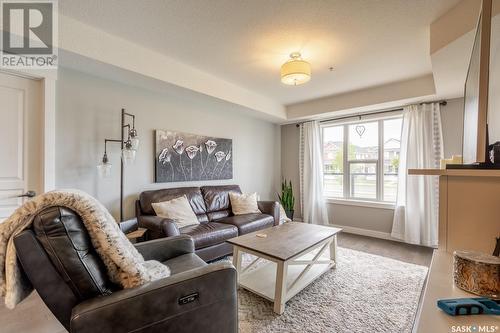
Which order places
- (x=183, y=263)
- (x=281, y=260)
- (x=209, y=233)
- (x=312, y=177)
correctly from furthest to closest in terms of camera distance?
(x=312, y=177), (x=209, y=233), (x=281, y=260), (x=183, y=263)

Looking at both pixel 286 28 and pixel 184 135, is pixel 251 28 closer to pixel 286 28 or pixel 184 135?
pixel 286 28

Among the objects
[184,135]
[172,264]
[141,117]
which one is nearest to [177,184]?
[184,135]

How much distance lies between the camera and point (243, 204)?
344 centimetres

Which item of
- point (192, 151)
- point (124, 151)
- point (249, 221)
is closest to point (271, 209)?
point (249, 221)

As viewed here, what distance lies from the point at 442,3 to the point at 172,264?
279cm

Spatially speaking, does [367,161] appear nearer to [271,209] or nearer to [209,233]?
[271,209]

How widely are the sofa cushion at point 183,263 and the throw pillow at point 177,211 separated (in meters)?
0.94

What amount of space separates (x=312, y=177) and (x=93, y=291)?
12.9 ft

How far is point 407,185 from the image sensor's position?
133 inches

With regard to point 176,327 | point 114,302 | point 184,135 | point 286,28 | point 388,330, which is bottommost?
point 388,330

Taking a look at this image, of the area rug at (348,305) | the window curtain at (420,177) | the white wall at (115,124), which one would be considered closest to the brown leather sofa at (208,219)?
the white wall at (115,124)

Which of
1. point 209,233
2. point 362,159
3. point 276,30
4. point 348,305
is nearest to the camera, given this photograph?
point 348,305
